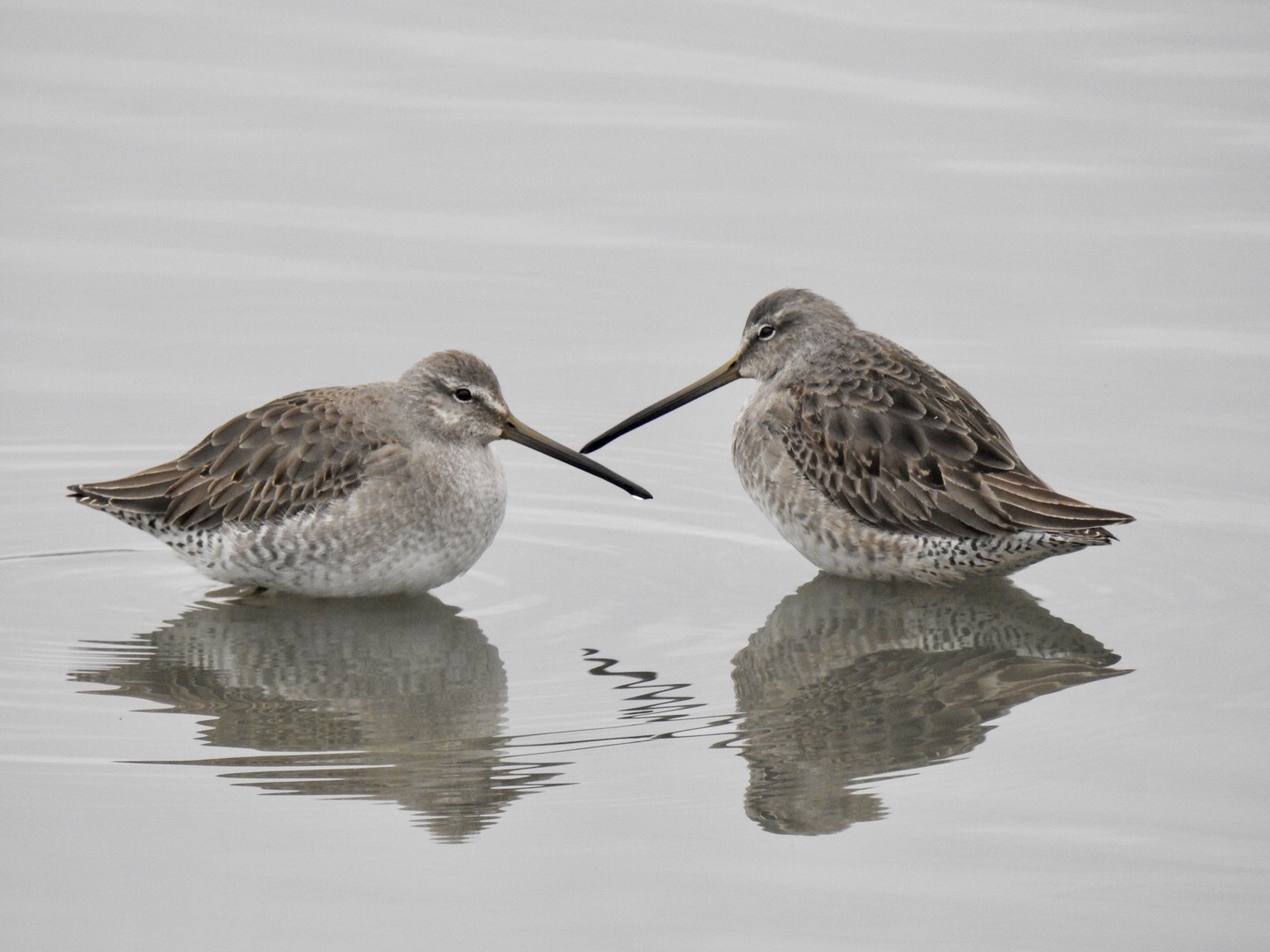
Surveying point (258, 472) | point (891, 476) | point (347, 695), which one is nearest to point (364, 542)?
point (258, 472)

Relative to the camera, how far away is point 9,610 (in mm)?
7996

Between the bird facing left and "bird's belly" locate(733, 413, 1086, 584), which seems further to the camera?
"bird's belly" locate(733, 413, 1086, 584)

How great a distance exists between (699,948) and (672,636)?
235 cm

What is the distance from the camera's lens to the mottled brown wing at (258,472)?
8.23 metres

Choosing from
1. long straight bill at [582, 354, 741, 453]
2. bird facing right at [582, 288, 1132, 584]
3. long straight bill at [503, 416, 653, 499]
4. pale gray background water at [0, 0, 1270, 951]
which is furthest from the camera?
long straight bill at [582, 354, 741, 453]

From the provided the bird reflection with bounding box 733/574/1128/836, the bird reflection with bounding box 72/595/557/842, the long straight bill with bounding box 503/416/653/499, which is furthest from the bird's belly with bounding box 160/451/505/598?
the bird reflection with bounding box 733/574/1128/836

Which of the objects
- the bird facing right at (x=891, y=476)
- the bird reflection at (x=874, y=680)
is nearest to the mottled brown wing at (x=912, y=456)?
the bird facing right at (x=891, y=476)

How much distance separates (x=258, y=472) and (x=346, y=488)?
1.31 feet

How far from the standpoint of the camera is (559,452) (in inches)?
339

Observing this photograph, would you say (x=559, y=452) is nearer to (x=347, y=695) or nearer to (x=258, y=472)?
(x=258, y=472)

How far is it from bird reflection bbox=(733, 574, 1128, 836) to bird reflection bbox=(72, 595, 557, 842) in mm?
814

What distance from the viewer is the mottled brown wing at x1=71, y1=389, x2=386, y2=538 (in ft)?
27.0

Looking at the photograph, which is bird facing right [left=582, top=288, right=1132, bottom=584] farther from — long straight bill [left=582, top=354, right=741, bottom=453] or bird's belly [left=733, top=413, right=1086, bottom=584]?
long straight bill [left=582, top=354, right=741, bottom=453]

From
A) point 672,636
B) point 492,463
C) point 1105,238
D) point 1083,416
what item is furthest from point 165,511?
point 1105,238
